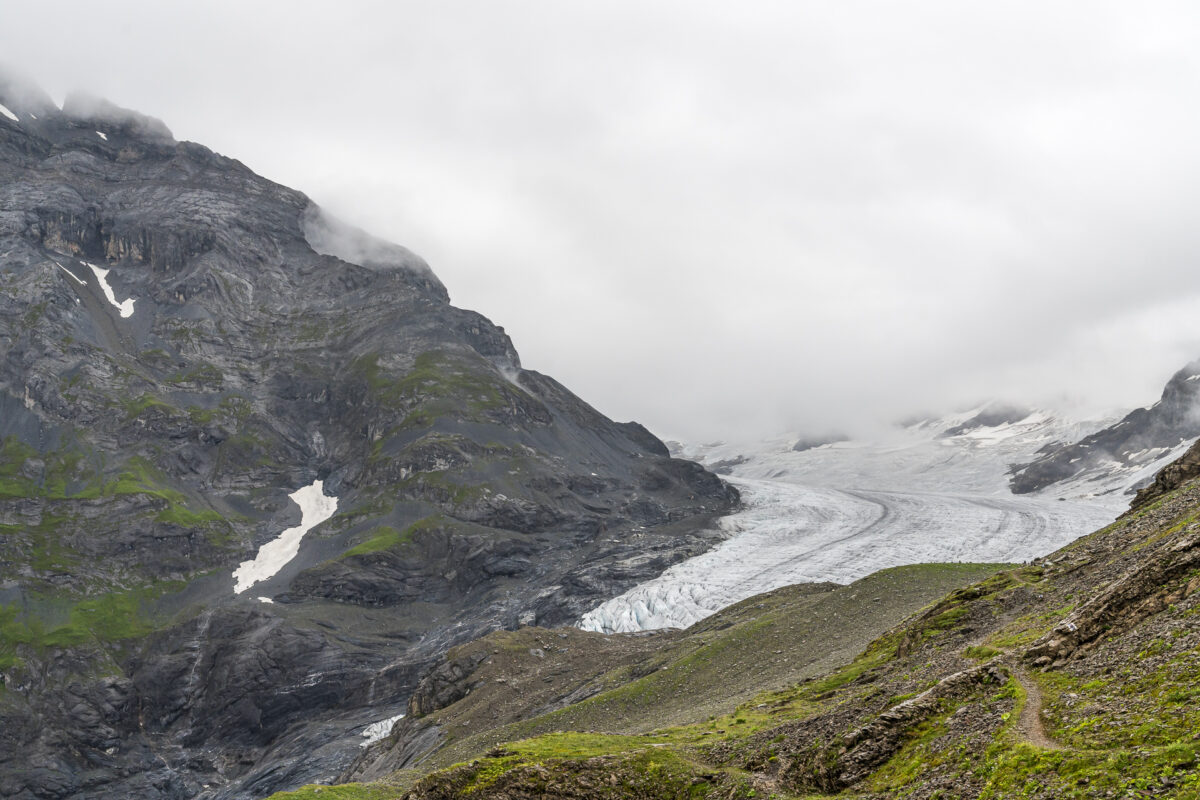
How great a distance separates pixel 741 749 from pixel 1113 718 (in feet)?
47.2

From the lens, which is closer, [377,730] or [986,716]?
[986,716]

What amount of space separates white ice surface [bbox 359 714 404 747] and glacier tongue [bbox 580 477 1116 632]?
3672 centimetres

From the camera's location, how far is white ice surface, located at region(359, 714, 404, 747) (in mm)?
110975

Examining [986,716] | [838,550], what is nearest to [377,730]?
[838,550]

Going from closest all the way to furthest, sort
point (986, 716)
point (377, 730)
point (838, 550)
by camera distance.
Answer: point (986, 716)
point (377, 730)
point (838, 550)

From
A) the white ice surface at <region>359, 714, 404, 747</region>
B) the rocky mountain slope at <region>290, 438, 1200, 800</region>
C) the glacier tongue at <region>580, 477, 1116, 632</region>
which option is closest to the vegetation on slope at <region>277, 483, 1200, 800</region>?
the rocky mountain slope at <region>290, 438, 1200, 800</region>

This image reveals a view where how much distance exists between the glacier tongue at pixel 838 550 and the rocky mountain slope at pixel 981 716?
91047 millimetres

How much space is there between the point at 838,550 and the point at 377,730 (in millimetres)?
90799

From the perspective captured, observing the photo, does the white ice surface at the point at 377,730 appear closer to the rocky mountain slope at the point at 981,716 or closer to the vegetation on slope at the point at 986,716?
the rocky mountain slope at the point at 981,716

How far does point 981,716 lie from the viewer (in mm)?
23875

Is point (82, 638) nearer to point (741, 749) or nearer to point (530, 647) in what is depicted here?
point (530, 647)

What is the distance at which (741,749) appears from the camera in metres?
31.6

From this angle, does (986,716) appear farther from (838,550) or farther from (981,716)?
(838,550)

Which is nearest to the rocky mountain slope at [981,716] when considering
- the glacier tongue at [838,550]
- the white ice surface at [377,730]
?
the white ice surface at [377,730]
